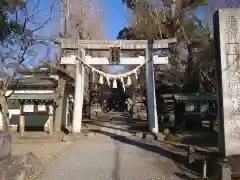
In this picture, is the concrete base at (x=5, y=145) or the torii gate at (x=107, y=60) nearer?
the concrete base at (x=5, y=145)

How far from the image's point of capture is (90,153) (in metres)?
10.5

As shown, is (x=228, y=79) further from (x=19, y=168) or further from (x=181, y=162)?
(x=19, y=168)

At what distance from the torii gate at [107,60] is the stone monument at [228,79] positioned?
302 inches

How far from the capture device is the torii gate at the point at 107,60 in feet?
51.2

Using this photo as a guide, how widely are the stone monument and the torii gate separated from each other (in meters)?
7.68

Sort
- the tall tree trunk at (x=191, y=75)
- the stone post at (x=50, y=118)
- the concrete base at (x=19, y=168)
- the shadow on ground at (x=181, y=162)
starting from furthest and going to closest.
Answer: the tall tree trunk at (x=191, y=75) < the stone post at (x=50, y=118) < the shadow on ground at (x=181, y=162) < the concrete base at (x=19, y=168)

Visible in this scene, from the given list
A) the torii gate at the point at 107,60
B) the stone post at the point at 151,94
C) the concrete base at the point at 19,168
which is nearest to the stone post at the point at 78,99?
the torii gate at the point at 107,60

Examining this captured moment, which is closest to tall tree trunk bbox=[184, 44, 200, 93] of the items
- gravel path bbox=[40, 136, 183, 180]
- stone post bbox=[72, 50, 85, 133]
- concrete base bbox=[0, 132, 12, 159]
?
stone post bbox=[72, 50, 85, 133]

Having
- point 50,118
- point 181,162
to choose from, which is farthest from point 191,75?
point 181,162

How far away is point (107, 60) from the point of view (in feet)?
52.6

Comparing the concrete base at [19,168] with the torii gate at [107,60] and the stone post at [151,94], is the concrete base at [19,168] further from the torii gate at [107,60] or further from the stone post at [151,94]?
the stone post at [151,94]

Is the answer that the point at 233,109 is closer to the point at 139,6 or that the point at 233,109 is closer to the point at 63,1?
the point at 63,1

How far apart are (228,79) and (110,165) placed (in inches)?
165

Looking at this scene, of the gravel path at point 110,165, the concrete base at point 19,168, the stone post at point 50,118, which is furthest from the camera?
the stone post at point 50,118
